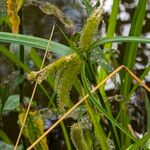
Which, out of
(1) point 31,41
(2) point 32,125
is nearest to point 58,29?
(2) point 32,125

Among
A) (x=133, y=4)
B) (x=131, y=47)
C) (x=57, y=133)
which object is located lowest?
(x=57, y=133)

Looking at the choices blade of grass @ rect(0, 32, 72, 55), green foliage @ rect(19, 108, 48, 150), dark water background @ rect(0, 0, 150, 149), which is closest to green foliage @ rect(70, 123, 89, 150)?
blade of grass @ rect(0, 32, 72, 55)

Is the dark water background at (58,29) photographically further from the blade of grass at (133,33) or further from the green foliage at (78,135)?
the green foliage at (78,135)

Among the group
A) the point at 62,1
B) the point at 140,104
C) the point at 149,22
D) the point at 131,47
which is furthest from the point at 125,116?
the point at 62,1

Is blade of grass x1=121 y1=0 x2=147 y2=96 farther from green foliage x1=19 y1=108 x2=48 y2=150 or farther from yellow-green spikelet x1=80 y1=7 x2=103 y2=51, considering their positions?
yellow-green spikelet x1=80 y1=7 x2=103 y2=51

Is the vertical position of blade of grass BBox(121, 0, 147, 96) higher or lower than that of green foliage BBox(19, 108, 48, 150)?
higher

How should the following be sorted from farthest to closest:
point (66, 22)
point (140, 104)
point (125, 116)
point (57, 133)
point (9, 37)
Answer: point (57, 133), point (140, 104), point (125, 116), point (66, 22), point (9, 37)

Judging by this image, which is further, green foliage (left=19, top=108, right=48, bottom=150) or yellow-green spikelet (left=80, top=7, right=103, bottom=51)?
green foliage (left=19, top=108, right=48, bottom=150)

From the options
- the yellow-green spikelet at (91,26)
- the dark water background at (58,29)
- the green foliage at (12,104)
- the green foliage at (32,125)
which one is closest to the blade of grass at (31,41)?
the yellow-green spikelet at (91,26)

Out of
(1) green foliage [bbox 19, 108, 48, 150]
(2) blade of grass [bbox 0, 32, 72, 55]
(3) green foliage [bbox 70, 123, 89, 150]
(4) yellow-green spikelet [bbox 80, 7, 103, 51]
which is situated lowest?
(1) green foliage [bbox 19, 108, 48, 150]

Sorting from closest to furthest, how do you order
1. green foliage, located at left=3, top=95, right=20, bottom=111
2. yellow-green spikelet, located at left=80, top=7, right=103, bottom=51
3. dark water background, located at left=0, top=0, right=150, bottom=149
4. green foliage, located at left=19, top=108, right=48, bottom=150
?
yellow-green spikelet, located at left=80, top=7, right=103, bottom=51 < green foliage, located at left=19, top=108, right=48, bottom=150 < green foliage, located at left=3, top=95, right=20, bottom=111 < dark water background, located at left=0, top=0, right=150, bottom=149

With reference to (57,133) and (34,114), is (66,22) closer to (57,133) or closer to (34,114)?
(34,114)
